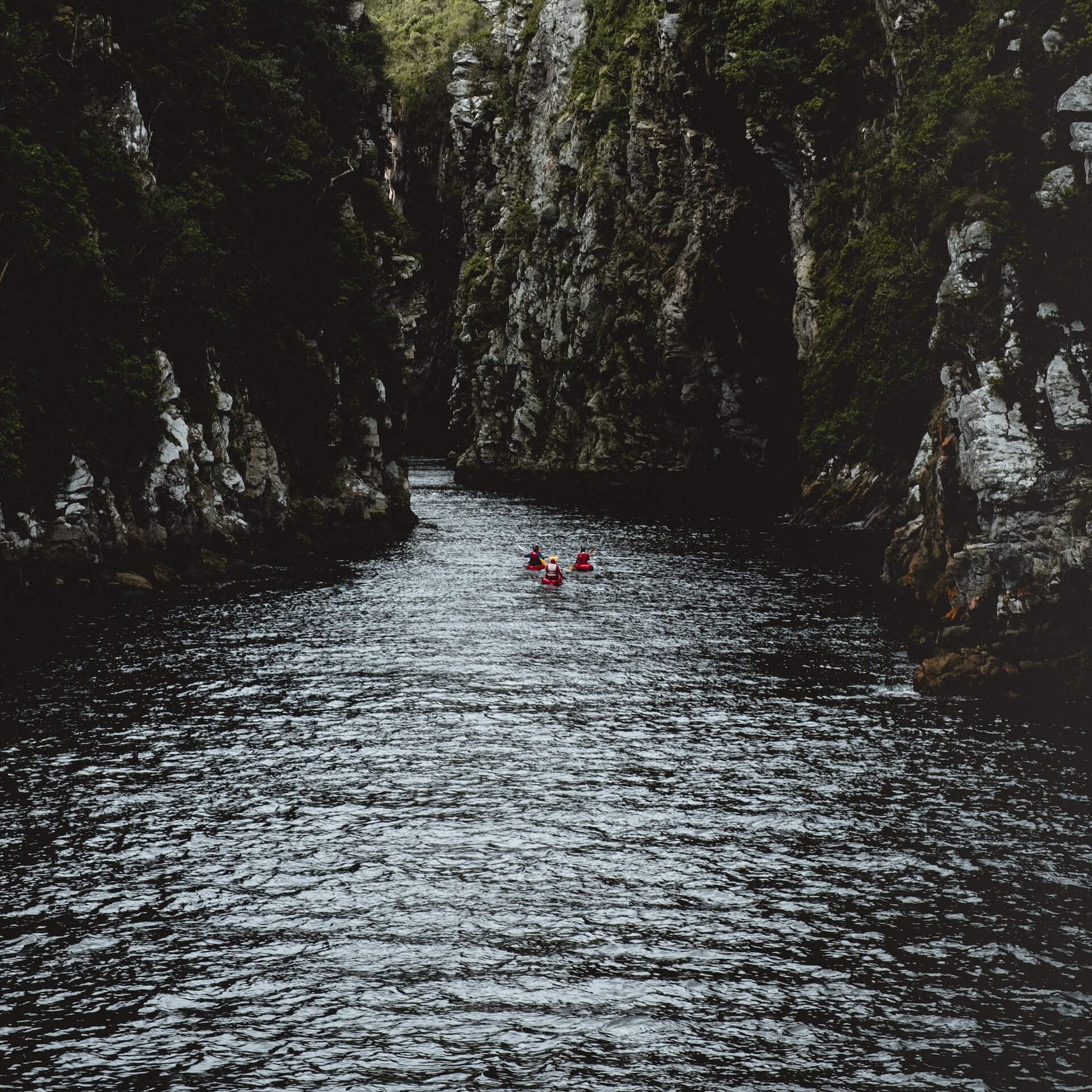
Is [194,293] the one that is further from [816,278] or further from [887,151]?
[887,151]

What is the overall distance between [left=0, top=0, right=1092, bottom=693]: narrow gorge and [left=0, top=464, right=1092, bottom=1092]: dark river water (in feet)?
30.4

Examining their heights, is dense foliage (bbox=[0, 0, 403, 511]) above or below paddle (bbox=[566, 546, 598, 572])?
above

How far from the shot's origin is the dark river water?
52.6 ft

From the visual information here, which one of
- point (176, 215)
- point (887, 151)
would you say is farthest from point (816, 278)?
point (176, 215)

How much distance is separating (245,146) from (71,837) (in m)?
59.6

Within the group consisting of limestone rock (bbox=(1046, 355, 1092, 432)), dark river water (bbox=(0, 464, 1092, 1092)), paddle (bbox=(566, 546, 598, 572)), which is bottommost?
dark river water (bbox=(0, 464, 1092, 1092))

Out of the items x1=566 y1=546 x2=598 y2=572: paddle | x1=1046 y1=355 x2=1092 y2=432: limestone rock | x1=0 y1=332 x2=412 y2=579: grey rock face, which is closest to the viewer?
x1=1046 y1=355 x2=1092 y2=432: limestone rock

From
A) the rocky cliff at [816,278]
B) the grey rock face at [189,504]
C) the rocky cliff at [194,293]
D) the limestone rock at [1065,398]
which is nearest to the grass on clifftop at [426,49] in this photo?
the rocky cliff at [816,278]

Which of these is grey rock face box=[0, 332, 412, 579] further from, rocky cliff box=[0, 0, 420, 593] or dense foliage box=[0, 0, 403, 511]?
dense foliage box=[0, 0, 403, 511]

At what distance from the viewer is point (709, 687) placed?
1430 inches

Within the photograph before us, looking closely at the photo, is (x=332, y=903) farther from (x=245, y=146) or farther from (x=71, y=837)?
(x=245, y=146)

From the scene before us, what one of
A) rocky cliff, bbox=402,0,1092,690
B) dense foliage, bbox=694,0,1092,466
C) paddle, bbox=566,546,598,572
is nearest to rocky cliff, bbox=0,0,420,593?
paddle, bbox=566,546,598,572

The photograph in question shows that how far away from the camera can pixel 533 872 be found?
2200cm

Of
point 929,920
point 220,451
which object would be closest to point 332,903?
point 929,920
